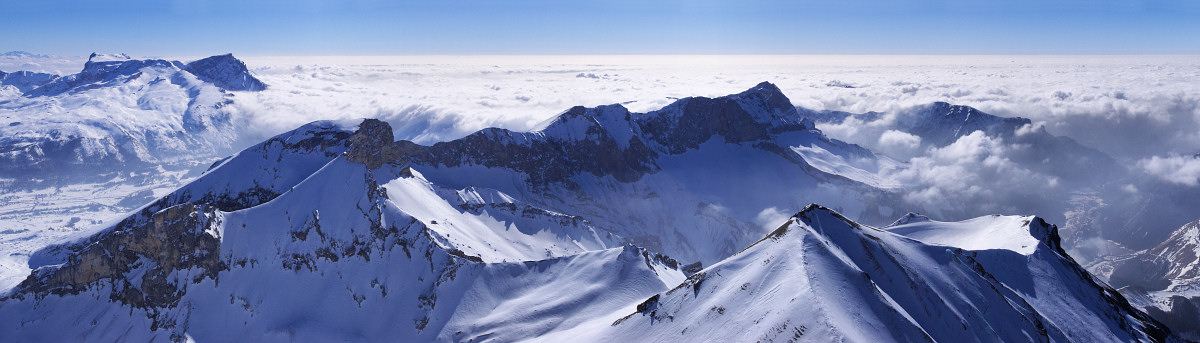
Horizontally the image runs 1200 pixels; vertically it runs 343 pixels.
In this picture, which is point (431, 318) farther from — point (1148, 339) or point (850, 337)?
point (1148, 339)

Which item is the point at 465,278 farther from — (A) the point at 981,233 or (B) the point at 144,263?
(A) the point at 981,233

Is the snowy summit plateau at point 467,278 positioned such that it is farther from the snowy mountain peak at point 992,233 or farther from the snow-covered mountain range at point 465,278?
the snowy mountain peak at point 992,233

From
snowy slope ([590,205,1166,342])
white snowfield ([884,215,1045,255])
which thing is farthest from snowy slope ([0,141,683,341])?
white snowfield ([884,215,1045,255])

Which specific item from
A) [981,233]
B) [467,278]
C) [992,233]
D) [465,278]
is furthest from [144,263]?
[992,233]

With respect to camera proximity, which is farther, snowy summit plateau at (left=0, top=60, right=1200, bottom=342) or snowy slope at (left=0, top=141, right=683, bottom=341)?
snowy slope at (left=0, top=141, right=683, bottom=341)

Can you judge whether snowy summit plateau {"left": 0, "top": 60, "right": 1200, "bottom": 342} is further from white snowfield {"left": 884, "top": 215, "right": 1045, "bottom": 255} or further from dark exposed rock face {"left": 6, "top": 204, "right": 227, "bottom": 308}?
white snowfield {"left": 884, "top": 215, "right": 1045, "bottom": 255}

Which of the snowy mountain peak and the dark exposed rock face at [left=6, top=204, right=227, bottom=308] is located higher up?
the snowy mountain peak
